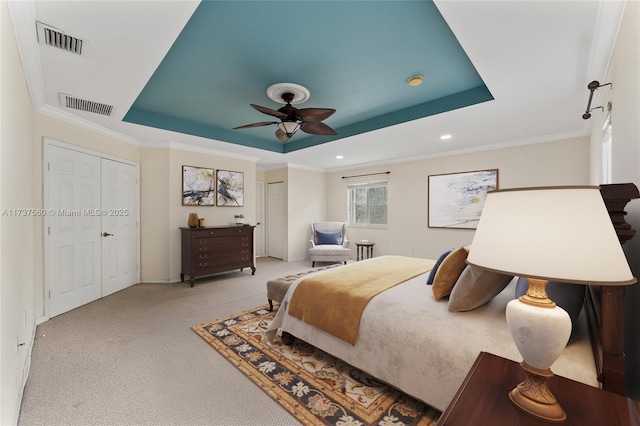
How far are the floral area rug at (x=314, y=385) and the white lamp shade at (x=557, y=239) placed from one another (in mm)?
1275

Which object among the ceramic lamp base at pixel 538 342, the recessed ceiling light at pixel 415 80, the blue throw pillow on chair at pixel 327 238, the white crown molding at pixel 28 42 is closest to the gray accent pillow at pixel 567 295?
the ceramic lamp base at pixel 538 342

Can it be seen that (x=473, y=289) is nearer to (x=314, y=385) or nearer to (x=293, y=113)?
(x=314, y=385)

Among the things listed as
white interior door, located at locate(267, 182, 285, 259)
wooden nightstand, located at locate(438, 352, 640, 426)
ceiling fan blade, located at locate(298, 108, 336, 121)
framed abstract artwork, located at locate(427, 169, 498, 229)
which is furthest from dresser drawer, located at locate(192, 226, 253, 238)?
wooden nightstand, located at locate(438, 352, 640, 426)

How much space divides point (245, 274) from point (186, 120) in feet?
9.12

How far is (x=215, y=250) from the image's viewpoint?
448 centimetres

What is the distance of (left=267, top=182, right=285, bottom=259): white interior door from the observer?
6.49m

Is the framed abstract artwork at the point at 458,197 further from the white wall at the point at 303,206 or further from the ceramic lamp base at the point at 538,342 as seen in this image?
the ceramic lamp base at the point at 538,342

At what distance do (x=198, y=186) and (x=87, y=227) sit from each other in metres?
1.67

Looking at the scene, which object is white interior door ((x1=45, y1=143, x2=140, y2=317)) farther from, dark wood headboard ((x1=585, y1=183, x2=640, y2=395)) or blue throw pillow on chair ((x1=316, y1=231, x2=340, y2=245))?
dark wood headboard ((x1=585, y1=183, x2=640, y2=395))

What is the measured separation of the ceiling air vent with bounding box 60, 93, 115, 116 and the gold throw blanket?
2901mm

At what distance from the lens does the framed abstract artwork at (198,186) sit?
458 centimetres

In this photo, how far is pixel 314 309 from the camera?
211cm

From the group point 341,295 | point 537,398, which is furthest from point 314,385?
point 537,398

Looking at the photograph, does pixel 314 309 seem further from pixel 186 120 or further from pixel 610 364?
pixel 186 120
